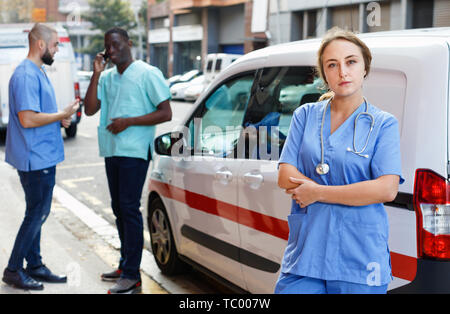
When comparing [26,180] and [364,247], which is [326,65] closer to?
[364,247]

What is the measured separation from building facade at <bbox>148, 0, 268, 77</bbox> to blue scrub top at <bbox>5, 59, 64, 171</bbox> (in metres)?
26.0

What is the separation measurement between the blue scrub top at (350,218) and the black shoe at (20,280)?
99.8 inches

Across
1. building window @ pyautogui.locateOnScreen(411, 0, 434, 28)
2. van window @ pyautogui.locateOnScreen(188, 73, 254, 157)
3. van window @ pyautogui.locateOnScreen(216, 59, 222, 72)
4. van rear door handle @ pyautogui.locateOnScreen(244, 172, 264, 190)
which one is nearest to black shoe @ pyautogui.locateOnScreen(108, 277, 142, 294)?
van window @ pyautogui.locateOnScreen(188, 73, 254, 157)

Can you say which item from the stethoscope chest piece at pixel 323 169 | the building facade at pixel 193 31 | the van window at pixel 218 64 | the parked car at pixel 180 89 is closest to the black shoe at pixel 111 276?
the stethoscope chest piece at pixel 323 169

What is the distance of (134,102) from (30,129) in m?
0.73

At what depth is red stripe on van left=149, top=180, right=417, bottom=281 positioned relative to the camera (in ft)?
7.47

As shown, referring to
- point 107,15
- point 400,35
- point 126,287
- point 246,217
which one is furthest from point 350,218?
point 107,15

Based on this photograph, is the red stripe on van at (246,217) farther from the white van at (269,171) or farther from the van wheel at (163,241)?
the van wheel at (163,241)

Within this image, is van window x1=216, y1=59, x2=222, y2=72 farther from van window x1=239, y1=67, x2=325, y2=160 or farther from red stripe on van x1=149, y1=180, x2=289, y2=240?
van window x1=239, y1=67, x2=325, y2=160

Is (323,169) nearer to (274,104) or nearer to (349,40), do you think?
(349,40)

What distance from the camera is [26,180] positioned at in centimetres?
398

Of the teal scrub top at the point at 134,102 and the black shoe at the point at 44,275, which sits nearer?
the teal scrub top at the point at 134,102

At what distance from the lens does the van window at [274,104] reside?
9.96ft
